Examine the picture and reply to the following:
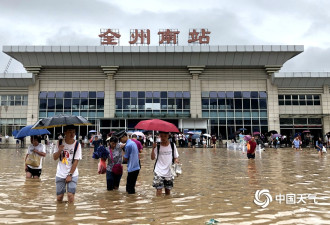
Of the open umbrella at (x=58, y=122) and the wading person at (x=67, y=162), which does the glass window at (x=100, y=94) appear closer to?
the open umbrella at (x=58, y=122)

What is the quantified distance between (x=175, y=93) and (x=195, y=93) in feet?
8.41

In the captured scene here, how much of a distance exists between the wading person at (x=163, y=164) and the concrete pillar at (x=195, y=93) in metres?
32.4

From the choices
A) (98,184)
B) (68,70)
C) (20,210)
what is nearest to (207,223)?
(20,210)

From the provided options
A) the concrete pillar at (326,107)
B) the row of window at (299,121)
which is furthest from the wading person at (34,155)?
the concrete pillar at (326,107)

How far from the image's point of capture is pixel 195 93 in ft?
A: 129

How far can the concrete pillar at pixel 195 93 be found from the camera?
39.0 metres

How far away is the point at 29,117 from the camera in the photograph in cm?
3881

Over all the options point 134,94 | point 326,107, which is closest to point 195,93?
point 134,94

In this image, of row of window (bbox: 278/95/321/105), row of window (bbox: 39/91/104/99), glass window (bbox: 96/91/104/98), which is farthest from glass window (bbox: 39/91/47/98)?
row of window (bbox: 278/95/321/105)

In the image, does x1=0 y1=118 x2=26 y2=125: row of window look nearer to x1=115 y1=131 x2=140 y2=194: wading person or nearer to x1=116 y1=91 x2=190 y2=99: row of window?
x1=116 y1=91 x2=190 y2=99: row of window

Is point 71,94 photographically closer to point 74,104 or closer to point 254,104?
point 74,104

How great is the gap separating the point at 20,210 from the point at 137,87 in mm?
34318

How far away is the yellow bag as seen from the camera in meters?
8.49

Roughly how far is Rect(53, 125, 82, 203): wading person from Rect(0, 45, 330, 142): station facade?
32.4 m
